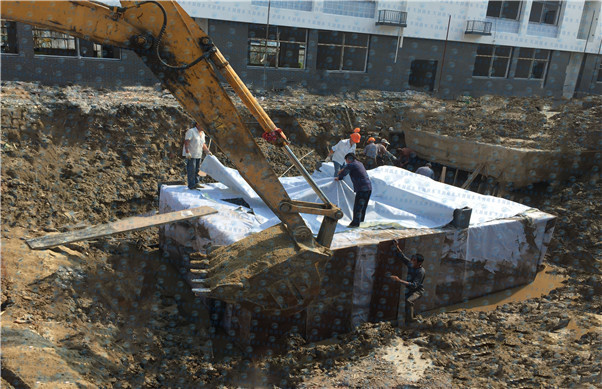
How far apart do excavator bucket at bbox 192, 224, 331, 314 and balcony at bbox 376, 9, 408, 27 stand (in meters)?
15.5

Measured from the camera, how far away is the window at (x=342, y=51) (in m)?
18.5

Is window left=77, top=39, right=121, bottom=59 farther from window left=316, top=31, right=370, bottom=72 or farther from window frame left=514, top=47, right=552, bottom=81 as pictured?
window frame left=514, top=47, right=552, bottom=81

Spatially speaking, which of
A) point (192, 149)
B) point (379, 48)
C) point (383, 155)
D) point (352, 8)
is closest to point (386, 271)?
point (192, 149)

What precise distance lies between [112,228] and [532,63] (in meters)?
24.4

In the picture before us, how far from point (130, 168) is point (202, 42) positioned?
7.48 meters

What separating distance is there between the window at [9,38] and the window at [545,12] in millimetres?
22905

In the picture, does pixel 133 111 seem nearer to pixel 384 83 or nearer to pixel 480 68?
pixel 384 83

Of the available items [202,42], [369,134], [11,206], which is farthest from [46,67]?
[202,42]

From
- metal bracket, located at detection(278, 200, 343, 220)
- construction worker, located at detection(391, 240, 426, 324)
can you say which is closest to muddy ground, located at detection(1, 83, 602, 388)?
construction worker, located at detection(391, 240, 426, 324)

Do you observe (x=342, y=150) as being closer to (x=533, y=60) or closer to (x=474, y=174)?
(x=474, y=174)

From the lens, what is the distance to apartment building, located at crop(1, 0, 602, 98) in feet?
46.6

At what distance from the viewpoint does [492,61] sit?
2294cm

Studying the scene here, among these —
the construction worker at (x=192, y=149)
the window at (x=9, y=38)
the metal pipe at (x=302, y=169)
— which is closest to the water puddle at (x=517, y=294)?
the metal pipe at (x=302, y=169)

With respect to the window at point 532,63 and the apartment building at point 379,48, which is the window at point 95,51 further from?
the window at point 532,63
